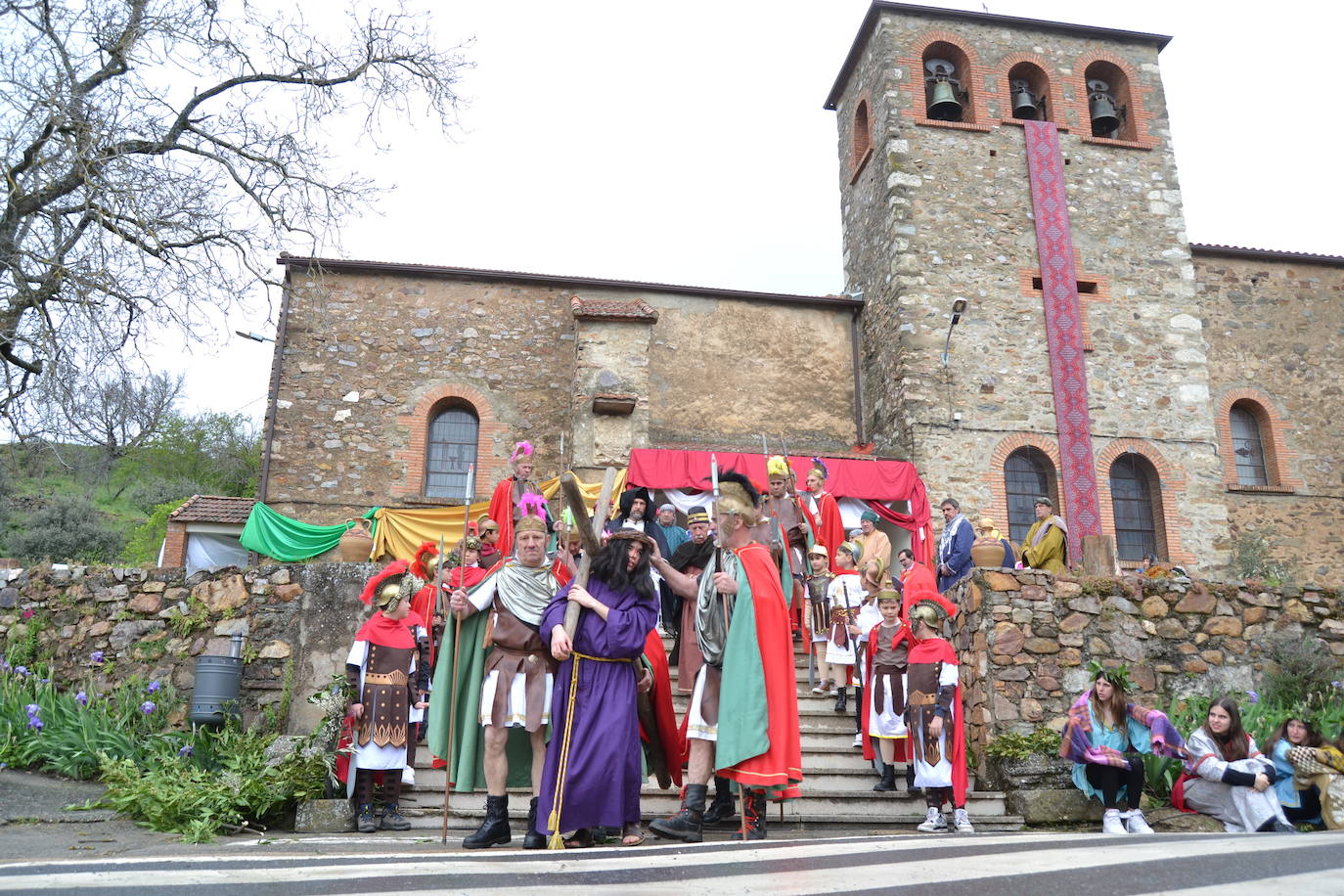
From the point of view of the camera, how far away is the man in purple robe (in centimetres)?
519

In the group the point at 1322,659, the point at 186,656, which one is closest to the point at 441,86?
the point at 186,656

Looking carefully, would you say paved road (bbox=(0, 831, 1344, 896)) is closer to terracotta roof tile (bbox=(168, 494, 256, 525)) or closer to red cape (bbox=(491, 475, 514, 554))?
red cape (bbox=(491, 475, 514, 554))

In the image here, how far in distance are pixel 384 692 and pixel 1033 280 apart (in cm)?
1319

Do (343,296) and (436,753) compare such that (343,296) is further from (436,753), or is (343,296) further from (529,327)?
(436,753)

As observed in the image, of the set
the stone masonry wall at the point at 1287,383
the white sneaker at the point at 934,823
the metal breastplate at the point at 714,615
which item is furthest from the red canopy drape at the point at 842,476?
the metal breastplate at the point at 714,615

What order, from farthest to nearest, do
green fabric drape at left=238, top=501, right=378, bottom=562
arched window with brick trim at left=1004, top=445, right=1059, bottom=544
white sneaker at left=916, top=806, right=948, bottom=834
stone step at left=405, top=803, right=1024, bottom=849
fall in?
arched window with brick trim at left=1004, top=445, right=1059, bottom=544
green fabric drape at left=238, top=501, right=378, bottom=562
white sneaker at left=916, top=806, right=948, bottom=834
stone step at left=405, top=803, right=1024, bottom=849

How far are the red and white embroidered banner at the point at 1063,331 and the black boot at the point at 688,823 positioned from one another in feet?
35.7

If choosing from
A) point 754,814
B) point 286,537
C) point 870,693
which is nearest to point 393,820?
point 754,814

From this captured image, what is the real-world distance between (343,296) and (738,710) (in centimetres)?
1284

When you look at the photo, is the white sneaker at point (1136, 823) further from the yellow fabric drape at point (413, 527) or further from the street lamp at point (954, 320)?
the street lamp at point (954, 320)

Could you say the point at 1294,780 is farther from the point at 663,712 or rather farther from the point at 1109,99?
the point at 1109,99

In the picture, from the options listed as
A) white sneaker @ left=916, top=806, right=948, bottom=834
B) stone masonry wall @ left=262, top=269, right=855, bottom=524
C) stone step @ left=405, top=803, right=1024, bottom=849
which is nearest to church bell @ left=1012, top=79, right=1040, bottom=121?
stone masonry wall @ left=262, top=269, right=855, bottom=524

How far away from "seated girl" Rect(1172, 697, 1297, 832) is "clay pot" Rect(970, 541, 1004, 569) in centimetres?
255

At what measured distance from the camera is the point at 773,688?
5.78 metres
